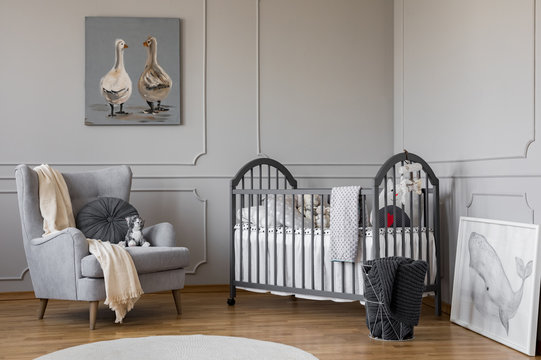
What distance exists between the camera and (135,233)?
12.5 ft

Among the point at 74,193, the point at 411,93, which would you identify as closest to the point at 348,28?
the point at 411,93

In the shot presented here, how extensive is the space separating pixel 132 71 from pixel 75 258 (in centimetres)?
164

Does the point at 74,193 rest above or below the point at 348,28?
below

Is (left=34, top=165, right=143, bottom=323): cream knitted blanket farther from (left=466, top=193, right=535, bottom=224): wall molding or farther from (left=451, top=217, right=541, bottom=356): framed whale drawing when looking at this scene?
(left=466, top=193, right=535, bottom=224): wall molding

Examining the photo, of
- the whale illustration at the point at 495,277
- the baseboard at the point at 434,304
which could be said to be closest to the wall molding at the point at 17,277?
the baseboard at the point at 434,304

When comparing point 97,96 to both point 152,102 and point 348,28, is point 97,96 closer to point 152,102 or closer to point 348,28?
point 152,102

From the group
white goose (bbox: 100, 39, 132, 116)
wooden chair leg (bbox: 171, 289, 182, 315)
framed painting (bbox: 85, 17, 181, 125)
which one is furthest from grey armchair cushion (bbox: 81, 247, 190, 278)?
white goose (bbox: 100, 39, 132, 116)

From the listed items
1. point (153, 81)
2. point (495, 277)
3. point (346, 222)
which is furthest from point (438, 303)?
point (153, 81)

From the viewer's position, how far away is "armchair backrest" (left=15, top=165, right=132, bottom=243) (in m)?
3.62

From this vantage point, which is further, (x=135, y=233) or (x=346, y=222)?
(x=135, y=233)

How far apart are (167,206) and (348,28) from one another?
184 centimetres

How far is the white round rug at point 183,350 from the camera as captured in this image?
2.67 metres

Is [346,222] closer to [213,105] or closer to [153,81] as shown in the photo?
[213,105]

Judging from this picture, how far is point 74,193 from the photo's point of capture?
3.99 metres
